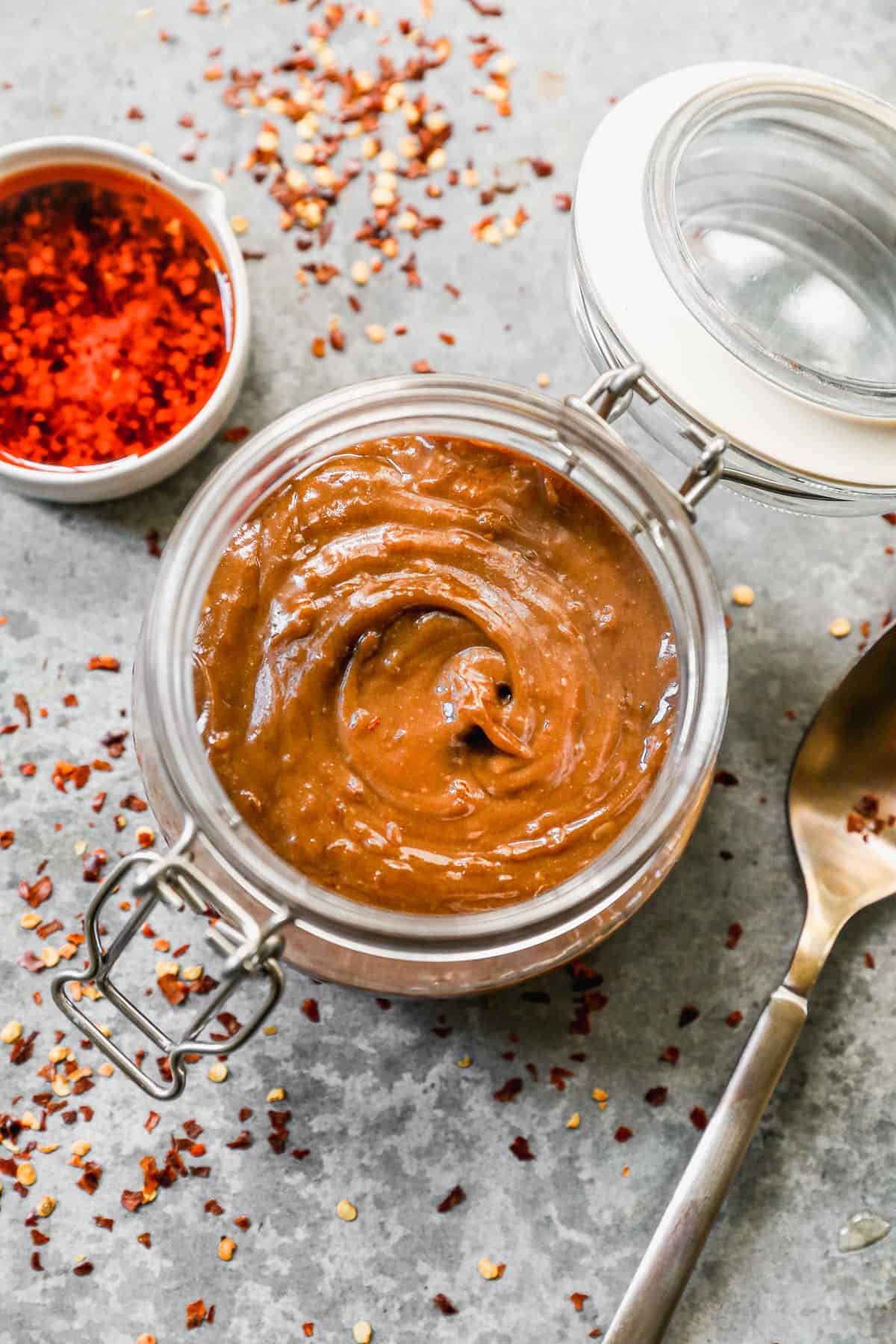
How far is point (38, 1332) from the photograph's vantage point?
1248 millimetres

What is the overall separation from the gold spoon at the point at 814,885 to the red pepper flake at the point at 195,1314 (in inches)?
17.0

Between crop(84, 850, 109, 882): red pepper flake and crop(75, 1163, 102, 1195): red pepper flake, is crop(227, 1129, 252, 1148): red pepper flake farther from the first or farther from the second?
crop(84, 850, 109, 882): red pepper flake

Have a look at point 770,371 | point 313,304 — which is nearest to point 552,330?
point 313,304

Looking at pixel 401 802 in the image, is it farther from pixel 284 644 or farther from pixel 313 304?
pixel 313 304

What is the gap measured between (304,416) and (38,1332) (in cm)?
101

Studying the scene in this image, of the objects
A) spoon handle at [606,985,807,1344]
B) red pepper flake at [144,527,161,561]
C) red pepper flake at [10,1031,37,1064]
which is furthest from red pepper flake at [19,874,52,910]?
spoon handle at [606,985,807,1344]

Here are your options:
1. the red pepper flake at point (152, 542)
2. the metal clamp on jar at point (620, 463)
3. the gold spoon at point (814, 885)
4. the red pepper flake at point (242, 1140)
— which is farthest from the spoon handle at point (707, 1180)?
the red pepper flake at point (152, 542)

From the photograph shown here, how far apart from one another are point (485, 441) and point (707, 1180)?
79 cm

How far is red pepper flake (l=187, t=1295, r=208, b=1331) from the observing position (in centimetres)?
125

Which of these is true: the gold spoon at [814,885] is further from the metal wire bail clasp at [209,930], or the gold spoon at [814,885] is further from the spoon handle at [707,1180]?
the metal wire bail clasp at [209,930]

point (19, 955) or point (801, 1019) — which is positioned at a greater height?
point (801, 1019)

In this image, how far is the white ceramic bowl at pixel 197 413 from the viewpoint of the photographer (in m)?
1.24

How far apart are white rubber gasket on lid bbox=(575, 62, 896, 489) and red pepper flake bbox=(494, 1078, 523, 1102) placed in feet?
2.35

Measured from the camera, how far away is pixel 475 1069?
4.20 feet
